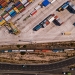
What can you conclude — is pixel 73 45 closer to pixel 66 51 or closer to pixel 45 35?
pixel 66 51

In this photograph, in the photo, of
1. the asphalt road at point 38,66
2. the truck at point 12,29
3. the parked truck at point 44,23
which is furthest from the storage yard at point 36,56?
the parked truck at point 44,23

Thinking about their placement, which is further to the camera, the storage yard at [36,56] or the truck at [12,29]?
the truck at [12,29]

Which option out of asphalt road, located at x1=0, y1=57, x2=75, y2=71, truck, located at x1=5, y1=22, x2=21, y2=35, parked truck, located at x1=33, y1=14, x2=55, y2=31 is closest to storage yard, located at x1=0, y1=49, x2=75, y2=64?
asphalt road, located at x1=0, y1=57, x2=75, y2=71

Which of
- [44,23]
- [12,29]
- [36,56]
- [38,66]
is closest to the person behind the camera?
[38,66]

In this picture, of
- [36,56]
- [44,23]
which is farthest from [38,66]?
[44,23]

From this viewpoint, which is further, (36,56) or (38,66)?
(36,56)

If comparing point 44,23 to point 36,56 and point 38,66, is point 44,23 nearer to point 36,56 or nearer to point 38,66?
point 36,56

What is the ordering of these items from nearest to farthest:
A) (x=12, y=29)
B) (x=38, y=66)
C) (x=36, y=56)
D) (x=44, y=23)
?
(x=38, y=66) < (x=36, y=56) < (x=12, y=29) < (x=44, y=23)

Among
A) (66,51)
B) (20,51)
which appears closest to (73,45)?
(66,51)

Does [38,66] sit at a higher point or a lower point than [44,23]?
lower

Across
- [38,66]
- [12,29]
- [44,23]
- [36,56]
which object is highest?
[44,23]

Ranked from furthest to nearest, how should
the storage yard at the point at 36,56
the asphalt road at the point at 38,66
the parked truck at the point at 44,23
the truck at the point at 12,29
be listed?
1. the parked truck at the point at 44,23
2. the truck at the point at 12,29
3. the storage yard at the point at 36,56
4. the asphalt road at the point at 38,66

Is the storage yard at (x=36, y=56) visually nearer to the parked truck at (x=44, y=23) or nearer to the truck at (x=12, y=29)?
the truck at (x=12, y=29)
